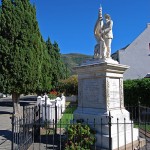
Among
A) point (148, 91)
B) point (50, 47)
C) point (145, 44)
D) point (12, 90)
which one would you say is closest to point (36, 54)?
point (12, 90)

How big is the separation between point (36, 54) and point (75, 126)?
13203 millimetres

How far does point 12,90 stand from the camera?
19.1 meters

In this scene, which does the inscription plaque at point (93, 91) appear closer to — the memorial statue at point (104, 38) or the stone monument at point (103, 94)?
the stone monument at point (103, 94)

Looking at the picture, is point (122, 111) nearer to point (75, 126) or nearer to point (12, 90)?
point (75, 126)

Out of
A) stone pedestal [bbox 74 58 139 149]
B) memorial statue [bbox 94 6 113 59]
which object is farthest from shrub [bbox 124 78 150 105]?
memorial statue [bbox 94 6 113 59]

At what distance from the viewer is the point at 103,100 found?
829 cm

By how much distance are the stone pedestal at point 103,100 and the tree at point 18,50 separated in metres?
10.7

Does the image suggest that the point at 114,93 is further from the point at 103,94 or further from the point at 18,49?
the point at 18,49

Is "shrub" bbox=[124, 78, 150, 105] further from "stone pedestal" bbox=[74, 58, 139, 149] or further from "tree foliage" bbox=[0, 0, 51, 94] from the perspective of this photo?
"tree foliage" bbox=[0, 0, 51, 94]

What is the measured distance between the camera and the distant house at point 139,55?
25.0 m

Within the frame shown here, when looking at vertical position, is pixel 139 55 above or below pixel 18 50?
above

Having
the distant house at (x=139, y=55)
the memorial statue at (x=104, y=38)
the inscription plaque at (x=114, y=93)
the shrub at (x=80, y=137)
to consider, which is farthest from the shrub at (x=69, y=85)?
the shrub at (x=80, y=137)

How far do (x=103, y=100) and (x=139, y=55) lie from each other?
58.6ft

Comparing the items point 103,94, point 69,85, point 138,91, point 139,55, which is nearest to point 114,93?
point 103,94
